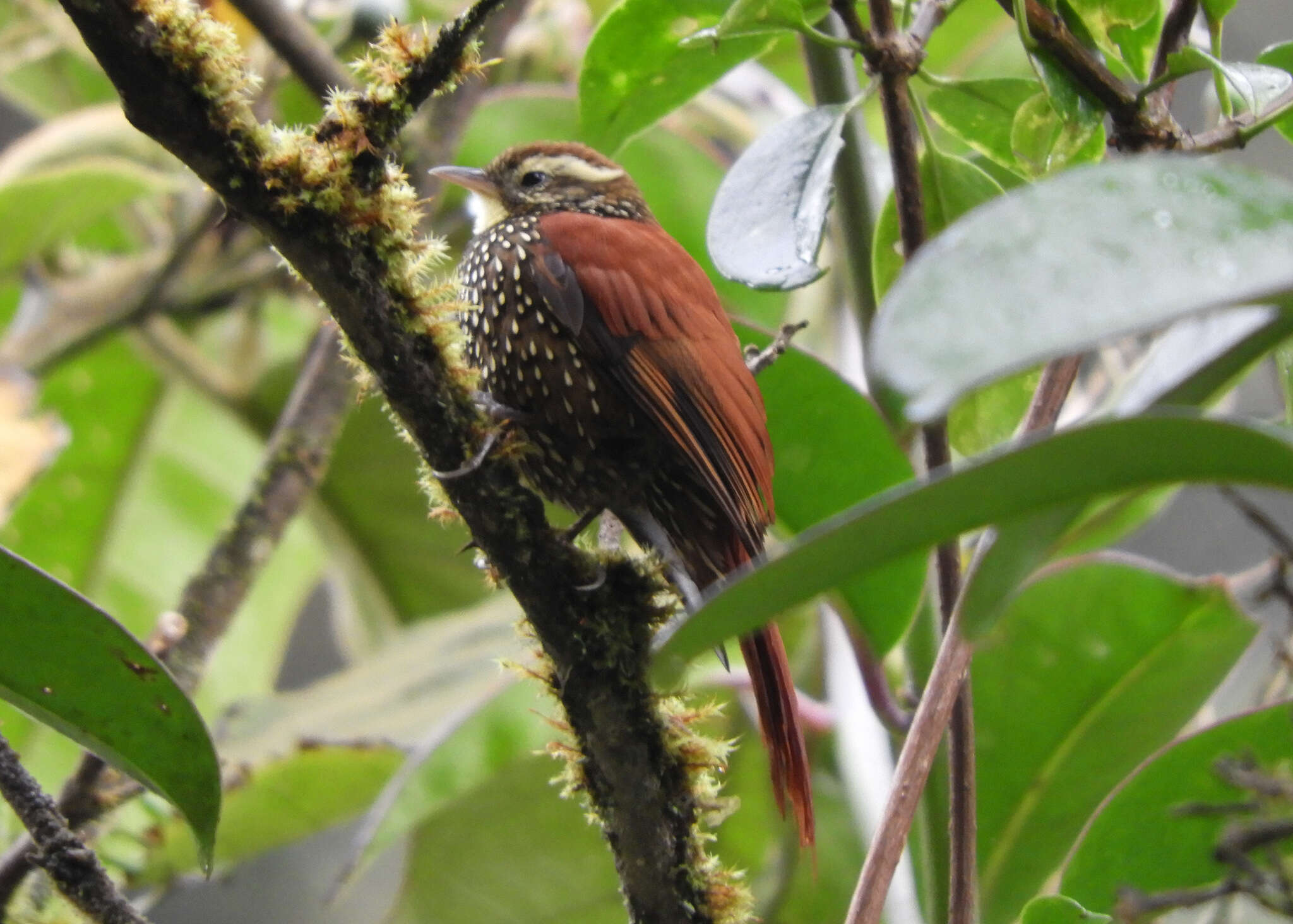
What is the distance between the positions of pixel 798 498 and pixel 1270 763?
575 millimetres

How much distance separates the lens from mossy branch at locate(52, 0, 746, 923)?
93cm

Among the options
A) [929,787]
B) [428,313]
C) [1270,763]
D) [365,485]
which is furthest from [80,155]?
[1270,763]

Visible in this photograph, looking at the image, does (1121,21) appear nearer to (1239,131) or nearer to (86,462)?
(1239,131)

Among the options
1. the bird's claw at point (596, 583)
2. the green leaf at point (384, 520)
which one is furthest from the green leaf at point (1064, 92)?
the green leaf at point (384, 520)

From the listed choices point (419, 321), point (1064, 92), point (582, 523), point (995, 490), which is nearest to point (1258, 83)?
point (1064, 92)

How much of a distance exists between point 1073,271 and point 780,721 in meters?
0.98

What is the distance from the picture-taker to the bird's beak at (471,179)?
213 cm

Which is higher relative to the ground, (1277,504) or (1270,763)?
(1277,504)

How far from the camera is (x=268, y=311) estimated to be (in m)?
3.38

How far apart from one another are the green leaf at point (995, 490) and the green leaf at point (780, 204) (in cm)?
42

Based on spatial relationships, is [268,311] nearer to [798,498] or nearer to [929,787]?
[798,498]

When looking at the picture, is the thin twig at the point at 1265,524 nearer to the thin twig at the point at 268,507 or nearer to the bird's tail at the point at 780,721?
the bird's tail at the point at 780,721

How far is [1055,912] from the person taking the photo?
104cm

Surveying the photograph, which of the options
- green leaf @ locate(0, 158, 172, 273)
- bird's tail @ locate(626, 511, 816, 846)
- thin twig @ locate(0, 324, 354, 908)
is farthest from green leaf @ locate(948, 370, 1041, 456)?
green leaf @ locate(0, 158, 172, 273)
